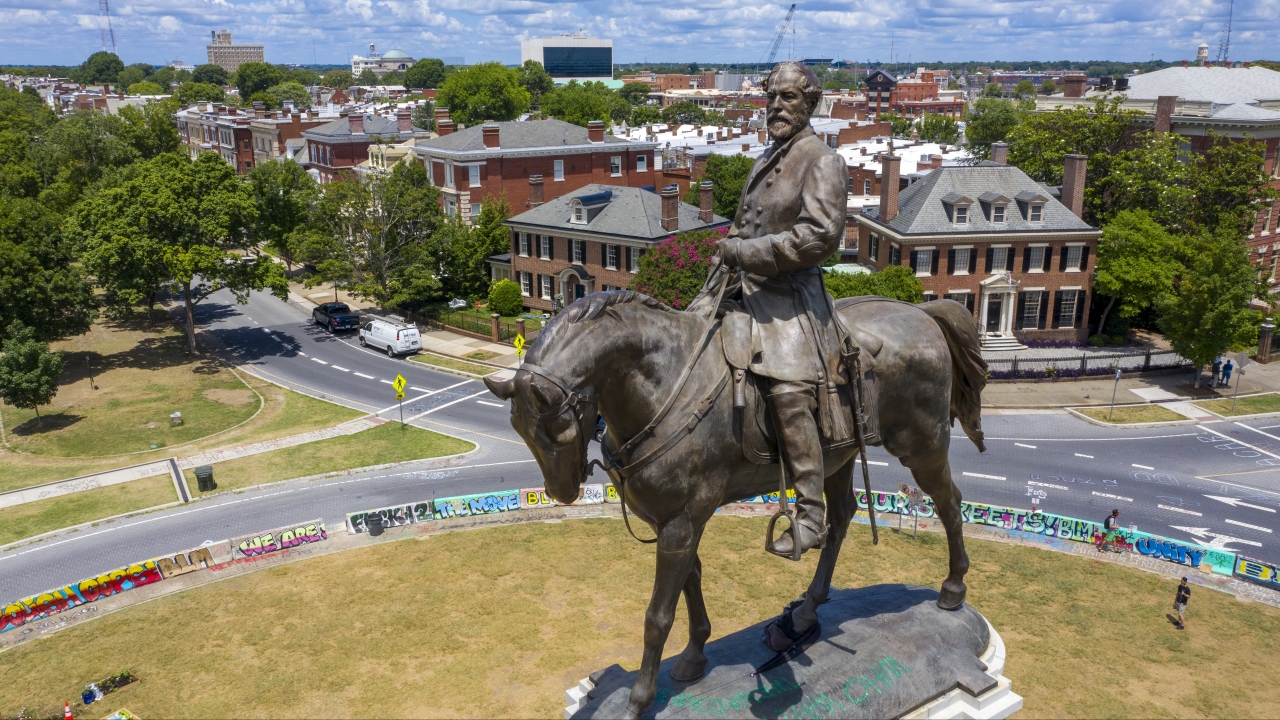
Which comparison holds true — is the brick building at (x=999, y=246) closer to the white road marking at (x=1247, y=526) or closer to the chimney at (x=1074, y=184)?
the chimney at (x=1074, y=184)

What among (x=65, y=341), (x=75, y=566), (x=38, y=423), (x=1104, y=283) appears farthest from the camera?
(x=65, y=341)

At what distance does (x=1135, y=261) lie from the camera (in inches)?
1998

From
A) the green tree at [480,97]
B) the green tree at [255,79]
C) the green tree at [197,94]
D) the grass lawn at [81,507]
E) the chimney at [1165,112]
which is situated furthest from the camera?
the green tree at [255,79]

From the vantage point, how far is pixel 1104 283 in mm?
51656

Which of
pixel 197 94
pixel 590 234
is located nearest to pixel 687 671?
pixel 590 234

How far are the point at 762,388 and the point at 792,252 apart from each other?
6.26ft

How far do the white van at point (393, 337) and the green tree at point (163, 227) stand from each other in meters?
6.60

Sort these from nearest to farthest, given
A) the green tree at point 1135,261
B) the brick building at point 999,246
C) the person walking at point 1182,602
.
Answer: the person walking at point 1182,602
the green tree at point 1135,261
the brick building at point 999,246

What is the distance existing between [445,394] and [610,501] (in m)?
17.0

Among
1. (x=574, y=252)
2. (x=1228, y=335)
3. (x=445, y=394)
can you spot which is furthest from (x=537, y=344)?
(x=574, y=252)

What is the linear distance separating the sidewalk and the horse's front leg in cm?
3459

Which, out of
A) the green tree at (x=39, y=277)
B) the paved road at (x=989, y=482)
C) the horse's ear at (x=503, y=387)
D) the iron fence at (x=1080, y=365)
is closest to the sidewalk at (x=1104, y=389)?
the iron fence at (x=1080, y=365)

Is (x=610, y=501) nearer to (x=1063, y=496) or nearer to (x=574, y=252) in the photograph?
(x=1063, y=496)

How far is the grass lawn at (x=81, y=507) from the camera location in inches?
1210
